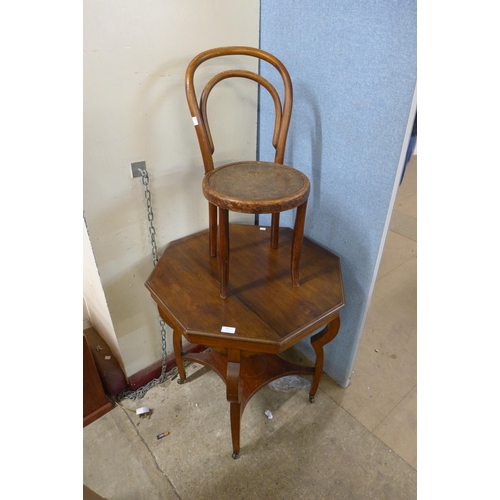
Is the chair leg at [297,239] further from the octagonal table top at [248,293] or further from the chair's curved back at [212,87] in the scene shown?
the chair's curved back at [212,87]

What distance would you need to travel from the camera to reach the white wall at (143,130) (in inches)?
35.3

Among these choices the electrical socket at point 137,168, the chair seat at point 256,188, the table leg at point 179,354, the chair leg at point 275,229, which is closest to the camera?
the chair seat at point 256,188

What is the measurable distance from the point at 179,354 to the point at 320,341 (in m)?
0.52

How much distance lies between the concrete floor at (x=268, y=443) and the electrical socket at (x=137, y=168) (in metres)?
0.85

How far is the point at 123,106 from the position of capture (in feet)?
3.14

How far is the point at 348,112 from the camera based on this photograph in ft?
3.25

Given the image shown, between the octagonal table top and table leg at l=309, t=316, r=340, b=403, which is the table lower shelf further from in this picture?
the octagonal table top

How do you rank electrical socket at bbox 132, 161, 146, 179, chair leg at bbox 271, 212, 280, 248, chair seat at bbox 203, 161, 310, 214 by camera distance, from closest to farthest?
chair seat at bbox 203, 161, 310, 214, electrical socket at bbox 132, 161, 146, 179, chair leg at bbox 271, 212, 280, 248

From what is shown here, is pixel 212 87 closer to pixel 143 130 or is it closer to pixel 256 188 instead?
pixel 143 130

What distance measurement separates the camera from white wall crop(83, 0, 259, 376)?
90cm

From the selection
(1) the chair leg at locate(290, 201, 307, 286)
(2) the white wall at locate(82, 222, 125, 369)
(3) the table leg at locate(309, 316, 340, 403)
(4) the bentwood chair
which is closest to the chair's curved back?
(4) the bentwood chair

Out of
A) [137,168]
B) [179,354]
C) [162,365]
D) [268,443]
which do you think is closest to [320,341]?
[268,443]

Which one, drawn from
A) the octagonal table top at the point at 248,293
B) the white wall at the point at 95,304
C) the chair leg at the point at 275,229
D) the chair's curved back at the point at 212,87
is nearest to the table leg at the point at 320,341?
the octagonal table top at the point at 248,293
